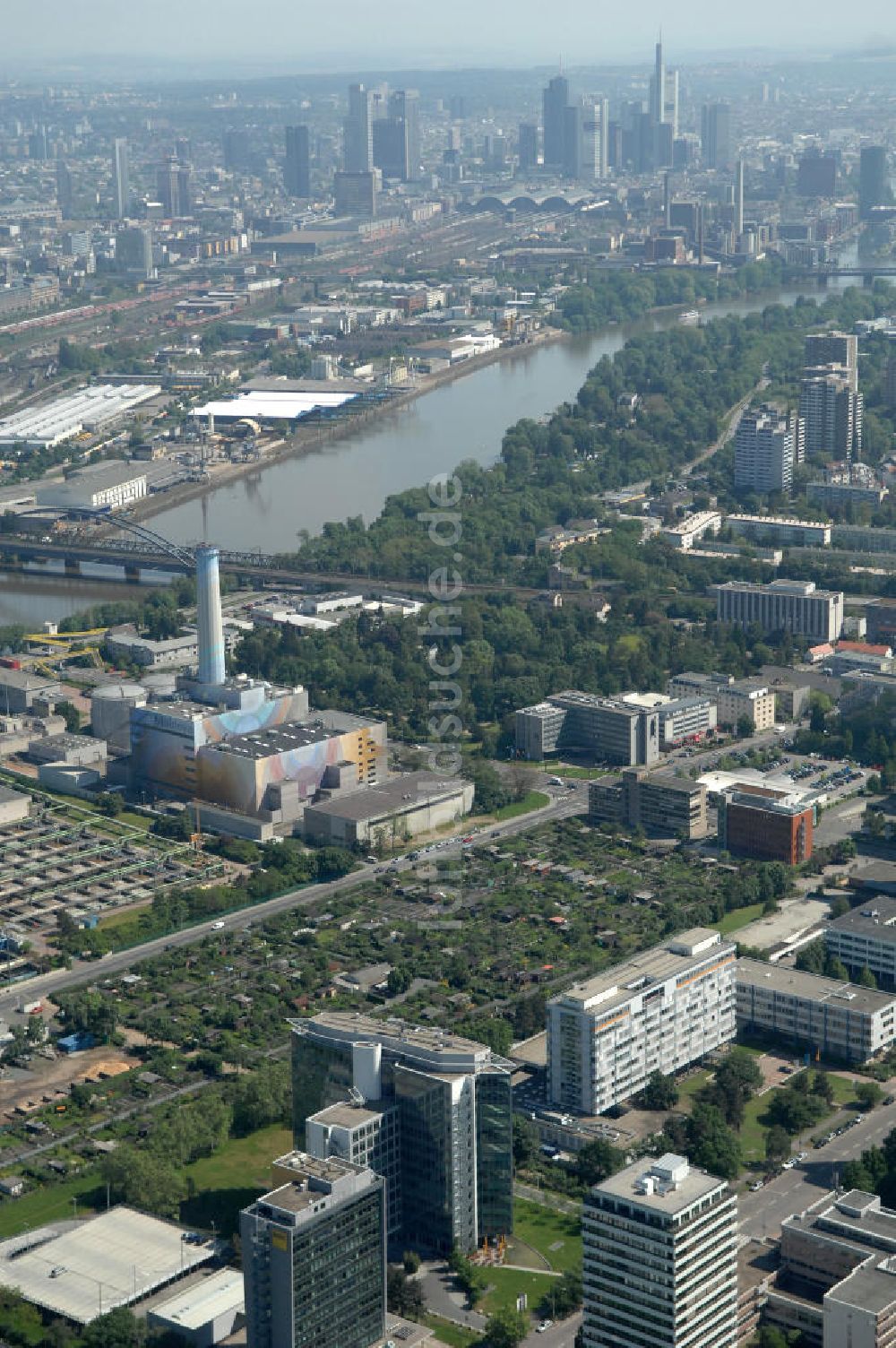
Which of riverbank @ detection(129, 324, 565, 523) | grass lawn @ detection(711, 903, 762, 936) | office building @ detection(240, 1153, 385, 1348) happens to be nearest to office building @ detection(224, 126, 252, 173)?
riverbank @ detection(129, 324, 565, 523)

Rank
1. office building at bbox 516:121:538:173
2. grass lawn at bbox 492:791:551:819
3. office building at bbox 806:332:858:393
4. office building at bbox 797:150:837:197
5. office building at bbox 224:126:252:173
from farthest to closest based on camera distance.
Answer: office building at bbox 224:126:252:173
office building at bbox 516:121:538:173
office building at bbox 797:150:837:197
office building at bbox 806:332:858:393
grass lawn at bbox 492:791:551:819

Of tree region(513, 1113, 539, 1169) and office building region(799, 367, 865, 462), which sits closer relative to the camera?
tree region(513, 1113, 539, 1169)

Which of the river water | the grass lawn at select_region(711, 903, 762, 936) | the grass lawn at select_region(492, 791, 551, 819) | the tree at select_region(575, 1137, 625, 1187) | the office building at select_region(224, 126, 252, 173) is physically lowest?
the river water

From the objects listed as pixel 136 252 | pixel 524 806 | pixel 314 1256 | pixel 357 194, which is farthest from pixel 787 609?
pixel 357 194

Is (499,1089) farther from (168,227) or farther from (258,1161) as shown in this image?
(168,227)

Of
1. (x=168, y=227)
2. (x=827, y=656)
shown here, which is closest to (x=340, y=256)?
(x=168, y=227)

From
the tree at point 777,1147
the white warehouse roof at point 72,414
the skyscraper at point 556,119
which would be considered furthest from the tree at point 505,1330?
the skyscraper at point 556,119

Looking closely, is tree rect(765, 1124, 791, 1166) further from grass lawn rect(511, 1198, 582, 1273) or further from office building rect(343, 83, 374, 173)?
office building rect(343, 83, 374, 173)

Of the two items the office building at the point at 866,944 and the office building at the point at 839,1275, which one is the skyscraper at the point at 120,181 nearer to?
the office building at the point at 866,944
